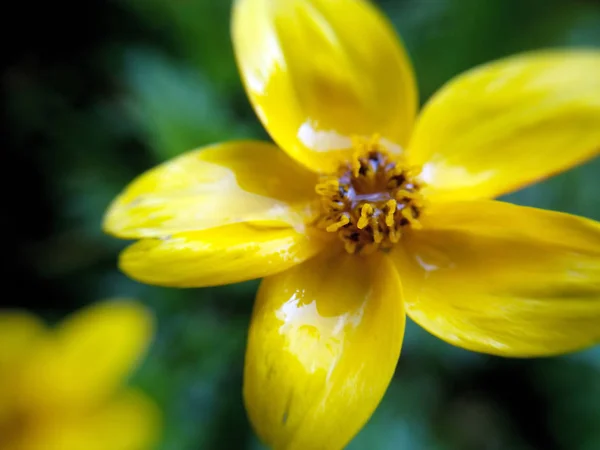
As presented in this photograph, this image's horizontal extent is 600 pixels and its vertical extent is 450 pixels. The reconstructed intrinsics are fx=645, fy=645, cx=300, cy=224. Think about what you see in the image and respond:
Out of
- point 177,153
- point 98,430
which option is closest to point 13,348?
point 98,430

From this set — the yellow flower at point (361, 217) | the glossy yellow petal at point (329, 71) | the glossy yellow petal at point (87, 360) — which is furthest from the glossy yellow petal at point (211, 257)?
the glossy yellow petal at point (87, 360)

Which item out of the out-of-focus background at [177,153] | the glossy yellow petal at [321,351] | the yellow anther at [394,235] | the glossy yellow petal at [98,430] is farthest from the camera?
the out-of-focus background at [177,153]

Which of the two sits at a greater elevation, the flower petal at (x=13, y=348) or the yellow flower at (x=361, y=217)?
the yellow flower at (x=361, y=217)

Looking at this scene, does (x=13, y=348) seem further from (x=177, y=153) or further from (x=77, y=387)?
(x=177, y=153)

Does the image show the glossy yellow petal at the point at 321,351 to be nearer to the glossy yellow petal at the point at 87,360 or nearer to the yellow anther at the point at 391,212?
the yellow anther at the point at 391,212

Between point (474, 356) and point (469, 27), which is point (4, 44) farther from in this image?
point (474, 356)

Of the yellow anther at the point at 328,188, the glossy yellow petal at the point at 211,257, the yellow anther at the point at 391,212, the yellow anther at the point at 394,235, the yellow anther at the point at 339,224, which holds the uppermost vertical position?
the glossy yellow petal at the point at 211,257

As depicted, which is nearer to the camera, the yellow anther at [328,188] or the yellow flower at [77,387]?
the yellow anther at [328,188]
